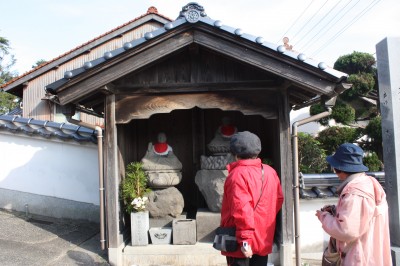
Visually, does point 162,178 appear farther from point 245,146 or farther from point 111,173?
point 245,146

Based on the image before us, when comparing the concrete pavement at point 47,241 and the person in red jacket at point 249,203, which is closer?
the person in red jacket at point 249,203

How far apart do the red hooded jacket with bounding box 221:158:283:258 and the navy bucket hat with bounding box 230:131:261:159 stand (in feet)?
0.22

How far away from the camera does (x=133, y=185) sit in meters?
5.77

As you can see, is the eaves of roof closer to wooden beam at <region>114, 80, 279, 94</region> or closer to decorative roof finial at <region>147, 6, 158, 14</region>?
decorative roof finial at <region>147, 6, 158, 14</region>

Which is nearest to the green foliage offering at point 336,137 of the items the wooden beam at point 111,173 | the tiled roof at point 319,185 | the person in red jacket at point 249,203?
the tiled roof at point 319,185

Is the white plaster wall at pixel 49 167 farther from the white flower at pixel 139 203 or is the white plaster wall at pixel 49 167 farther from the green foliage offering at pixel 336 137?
the green foliage offering at pixel 336 137

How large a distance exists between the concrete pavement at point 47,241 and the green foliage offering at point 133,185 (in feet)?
3.10

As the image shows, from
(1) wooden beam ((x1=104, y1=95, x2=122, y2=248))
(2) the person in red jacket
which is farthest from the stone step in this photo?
(2) the person in red jacket

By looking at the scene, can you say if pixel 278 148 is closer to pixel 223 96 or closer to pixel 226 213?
pixel 223 96

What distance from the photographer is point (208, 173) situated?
6.09 m

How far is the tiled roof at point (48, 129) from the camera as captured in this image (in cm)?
714

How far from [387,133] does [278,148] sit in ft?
5.77

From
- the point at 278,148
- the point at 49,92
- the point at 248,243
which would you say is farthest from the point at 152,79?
the point at 248,243

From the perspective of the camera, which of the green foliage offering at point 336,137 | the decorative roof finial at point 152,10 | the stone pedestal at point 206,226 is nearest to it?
the stone pedestal at point 206,226
